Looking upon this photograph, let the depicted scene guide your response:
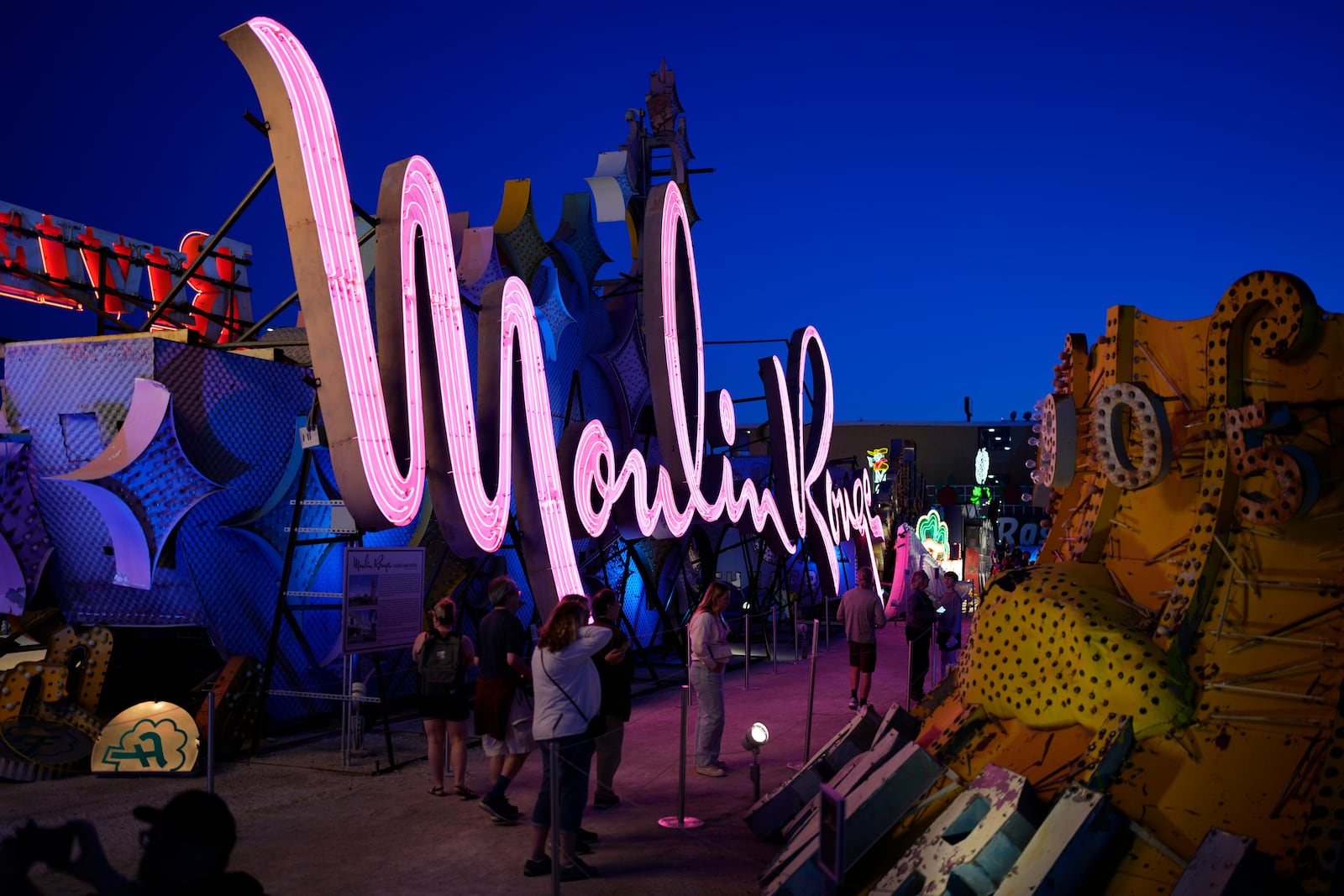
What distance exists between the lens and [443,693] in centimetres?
973

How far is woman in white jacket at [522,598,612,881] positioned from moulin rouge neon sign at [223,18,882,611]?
2.05 meters

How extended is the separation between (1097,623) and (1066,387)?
250cm

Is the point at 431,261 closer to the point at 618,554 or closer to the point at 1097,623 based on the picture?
the point at 1097,623

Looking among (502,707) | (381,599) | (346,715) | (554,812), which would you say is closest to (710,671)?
(502,707)

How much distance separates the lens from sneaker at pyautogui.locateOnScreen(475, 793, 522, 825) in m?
8.66

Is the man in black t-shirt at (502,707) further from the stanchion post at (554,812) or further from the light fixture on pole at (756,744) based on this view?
the light fixture on pole at (756,744)

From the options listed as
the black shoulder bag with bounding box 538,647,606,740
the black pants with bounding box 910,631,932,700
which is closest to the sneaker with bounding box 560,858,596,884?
the black shoulder bag with bounding box 538,647,606,740

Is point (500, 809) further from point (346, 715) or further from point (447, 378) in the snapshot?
point (447, 378)

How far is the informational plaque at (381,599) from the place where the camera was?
10.9 meters

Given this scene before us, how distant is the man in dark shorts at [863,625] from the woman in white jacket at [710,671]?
3.65 metres

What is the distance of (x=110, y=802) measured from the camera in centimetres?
931

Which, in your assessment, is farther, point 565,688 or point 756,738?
point 756,738

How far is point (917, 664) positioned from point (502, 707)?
310 inches

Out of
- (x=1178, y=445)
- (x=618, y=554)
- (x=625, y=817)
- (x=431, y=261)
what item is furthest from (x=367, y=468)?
(x=618, y=554)
